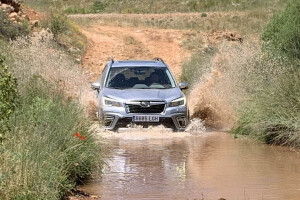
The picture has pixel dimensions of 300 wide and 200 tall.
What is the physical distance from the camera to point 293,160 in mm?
13500

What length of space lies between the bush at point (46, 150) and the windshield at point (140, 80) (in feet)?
16.7

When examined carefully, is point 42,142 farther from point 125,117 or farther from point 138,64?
point 138,64

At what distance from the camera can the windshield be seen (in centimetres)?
1722

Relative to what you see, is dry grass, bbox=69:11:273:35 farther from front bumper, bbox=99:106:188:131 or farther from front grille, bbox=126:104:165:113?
front grille, bbox=126:104:165:113

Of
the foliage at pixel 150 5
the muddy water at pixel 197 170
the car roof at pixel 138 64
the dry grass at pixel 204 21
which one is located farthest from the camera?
the foliage at pixel 150 5

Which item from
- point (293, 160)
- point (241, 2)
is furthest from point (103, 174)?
point (241, 2)

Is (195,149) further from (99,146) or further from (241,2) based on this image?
(241,2)

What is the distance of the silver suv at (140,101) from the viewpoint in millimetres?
16203

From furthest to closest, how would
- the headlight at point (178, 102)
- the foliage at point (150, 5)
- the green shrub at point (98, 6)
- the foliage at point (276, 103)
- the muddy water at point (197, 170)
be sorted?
the green shrub at point (98, 6) → the foliage at point (150, 5) → the headlight at point (178, 102) → the foliage at point (276, 103) → the muddy water at point (197, 170)

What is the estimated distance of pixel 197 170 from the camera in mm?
12445

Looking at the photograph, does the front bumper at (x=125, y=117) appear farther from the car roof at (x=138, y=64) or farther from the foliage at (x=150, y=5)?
the foliage at (x=150, y=5)

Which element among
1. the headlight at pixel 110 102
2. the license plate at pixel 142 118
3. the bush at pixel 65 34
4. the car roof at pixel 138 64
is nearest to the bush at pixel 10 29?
the bush at pixel 65 34

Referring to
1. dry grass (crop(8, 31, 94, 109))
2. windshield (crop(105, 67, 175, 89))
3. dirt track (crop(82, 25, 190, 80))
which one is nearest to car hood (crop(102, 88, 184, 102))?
windshield (crop(105, 67, 175, 89))

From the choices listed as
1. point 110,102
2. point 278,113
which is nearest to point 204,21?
point 110,102
